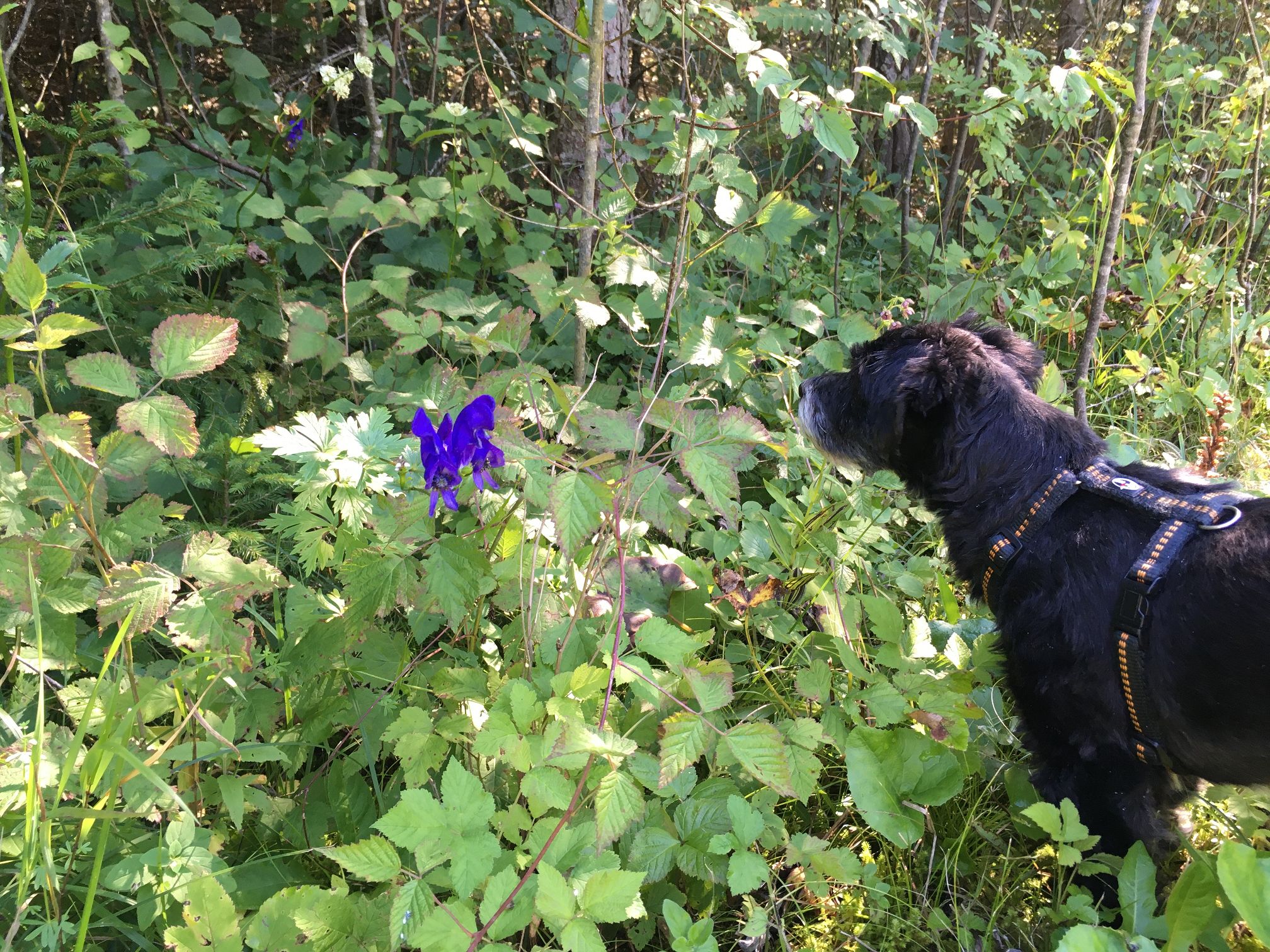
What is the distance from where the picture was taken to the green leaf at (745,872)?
1.47 metres

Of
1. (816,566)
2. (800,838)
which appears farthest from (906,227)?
(800,838)

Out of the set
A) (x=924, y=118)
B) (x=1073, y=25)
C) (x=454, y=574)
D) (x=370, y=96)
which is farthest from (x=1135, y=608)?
(x=1073, y=25)

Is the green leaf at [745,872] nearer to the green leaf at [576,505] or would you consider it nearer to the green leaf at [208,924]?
the green leaf at [576,505]

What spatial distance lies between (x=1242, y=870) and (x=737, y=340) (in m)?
1.88

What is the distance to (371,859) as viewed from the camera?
1.29 metres

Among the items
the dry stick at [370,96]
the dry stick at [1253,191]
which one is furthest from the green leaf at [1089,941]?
the dry stick at [1253,191]

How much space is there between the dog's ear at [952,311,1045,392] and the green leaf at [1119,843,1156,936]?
4.62ft

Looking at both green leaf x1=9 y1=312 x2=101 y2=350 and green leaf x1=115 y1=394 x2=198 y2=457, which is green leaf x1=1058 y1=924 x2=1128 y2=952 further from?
green leaf x1=9 y1=312 x2=101 y2=350

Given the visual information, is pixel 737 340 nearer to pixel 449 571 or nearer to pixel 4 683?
pixel 449 571

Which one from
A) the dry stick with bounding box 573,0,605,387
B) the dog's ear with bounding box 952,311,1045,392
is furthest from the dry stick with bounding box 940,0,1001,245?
the dry stick with bounding box 573,0,605,387

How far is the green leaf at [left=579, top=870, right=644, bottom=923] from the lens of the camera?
122cm

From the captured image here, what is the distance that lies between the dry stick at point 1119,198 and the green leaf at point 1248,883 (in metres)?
2.29

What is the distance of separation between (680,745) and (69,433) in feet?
4.19

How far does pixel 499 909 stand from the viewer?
4.12 ft
